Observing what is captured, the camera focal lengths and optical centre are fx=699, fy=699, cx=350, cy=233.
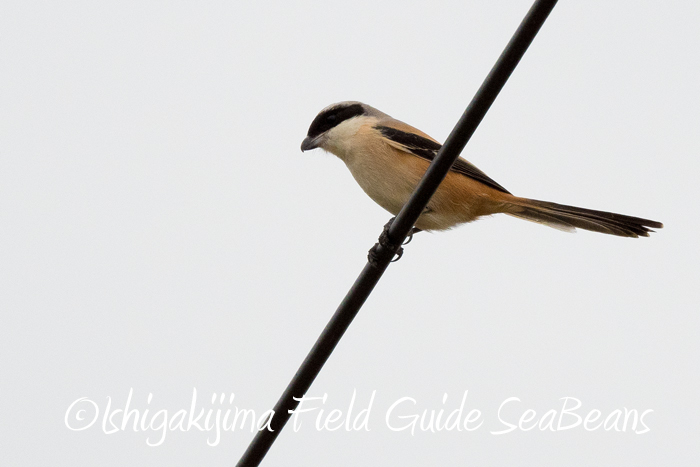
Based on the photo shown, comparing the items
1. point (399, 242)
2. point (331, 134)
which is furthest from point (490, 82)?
point (331, 134)

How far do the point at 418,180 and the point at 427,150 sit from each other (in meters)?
0.30

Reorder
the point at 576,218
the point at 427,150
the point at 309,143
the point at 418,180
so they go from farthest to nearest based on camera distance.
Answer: the point at 309,143
the point at 427,150
the point at 418,180
the point at 576,218

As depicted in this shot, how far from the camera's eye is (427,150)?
14.2 feet

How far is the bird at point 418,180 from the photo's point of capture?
413cm

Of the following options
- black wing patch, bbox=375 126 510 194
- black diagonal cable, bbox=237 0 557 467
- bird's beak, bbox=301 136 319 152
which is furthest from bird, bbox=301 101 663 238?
black diagonal cable, bbox=237 0 557 467

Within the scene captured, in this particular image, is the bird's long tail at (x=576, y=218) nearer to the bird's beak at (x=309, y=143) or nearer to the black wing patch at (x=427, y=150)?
the black wing patch at (x=427, y=150)

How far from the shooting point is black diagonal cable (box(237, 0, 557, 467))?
218 cm

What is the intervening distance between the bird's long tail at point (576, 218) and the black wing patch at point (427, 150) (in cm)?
17

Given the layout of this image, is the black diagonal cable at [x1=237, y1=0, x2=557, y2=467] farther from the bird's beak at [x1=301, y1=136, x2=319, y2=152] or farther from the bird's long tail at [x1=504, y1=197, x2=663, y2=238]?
the bird's beak at [x1=301, y1=136, x2=319, y2=152]

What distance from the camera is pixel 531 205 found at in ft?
13.6

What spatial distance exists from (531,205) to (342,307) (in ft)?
6.52

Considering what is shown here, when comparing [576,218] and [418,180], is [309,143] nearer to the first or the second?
[418,180]

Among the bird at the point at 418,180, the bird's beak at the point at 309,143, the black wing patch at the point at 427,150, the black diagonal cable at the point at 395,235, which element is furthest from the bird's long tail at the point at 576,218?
the black diagonal cable at the point at 395,235

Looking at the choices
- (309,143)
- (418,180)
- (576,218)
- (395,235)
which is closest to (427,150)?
(418,180)
